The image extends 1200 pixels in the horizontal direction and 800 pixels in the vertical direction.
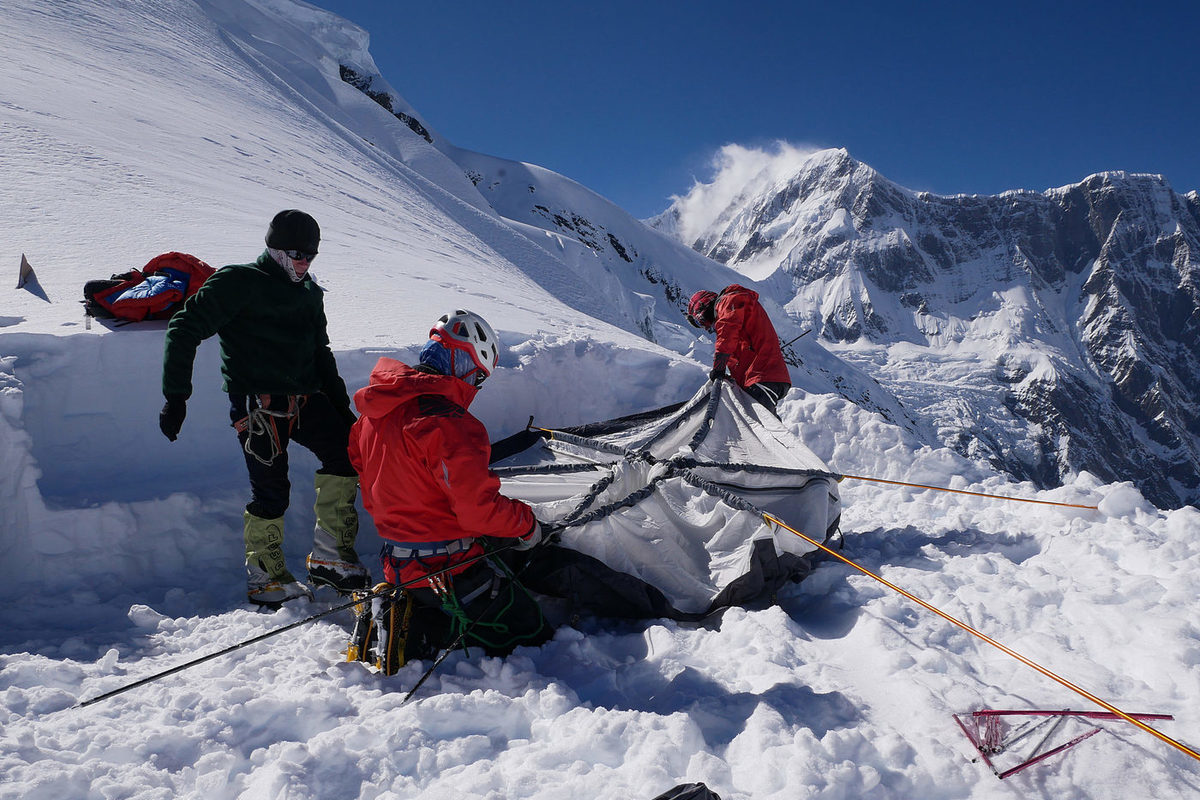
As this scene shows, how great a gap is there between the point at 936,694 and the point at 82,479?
4.66 meters

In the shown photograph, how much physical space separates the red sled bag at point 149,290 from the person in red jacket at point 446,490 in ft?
6.66

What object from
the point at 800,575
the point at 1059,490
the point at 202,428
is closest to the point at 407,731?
the point at 800,575

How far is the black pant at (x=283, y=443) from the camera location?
11.5 feet

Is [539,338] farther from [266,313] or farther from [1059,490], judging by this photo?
[1059,490]

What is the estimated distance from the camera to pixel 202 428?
426 centimetres

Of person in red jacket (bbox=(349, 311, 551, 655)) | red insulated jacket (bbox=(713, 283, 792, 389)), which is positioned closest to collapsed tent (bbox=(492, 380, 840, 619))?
person in red jacket (bbox=(349, 311, 551, 655))

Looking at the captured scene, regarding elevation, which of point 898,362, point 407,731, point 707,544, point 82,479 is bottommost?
point 82,479

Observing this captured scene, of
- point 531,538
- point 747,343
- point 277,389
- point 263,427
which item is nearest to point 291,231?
point 277,389

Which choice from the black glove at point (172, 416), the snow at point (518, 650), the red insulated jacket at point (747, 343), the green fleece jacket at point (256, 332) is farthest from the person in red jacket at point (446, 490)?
the red insulated jacket at point (747, 343)

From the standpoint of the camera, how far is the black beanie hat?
334 cm

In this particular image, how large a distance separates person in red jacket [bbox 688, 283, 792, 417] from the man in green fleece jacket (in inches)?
142

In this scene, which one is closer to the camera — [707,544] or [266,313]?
[266,313]

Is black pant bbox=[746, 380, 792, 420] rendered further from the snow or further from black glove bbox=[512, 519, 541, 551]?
black glove bbox=[512, 519, 541, 551]

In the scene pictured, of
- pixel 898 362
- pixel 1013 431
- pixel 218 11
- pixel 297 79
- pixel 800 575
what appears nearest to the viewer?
pixel 800 575
